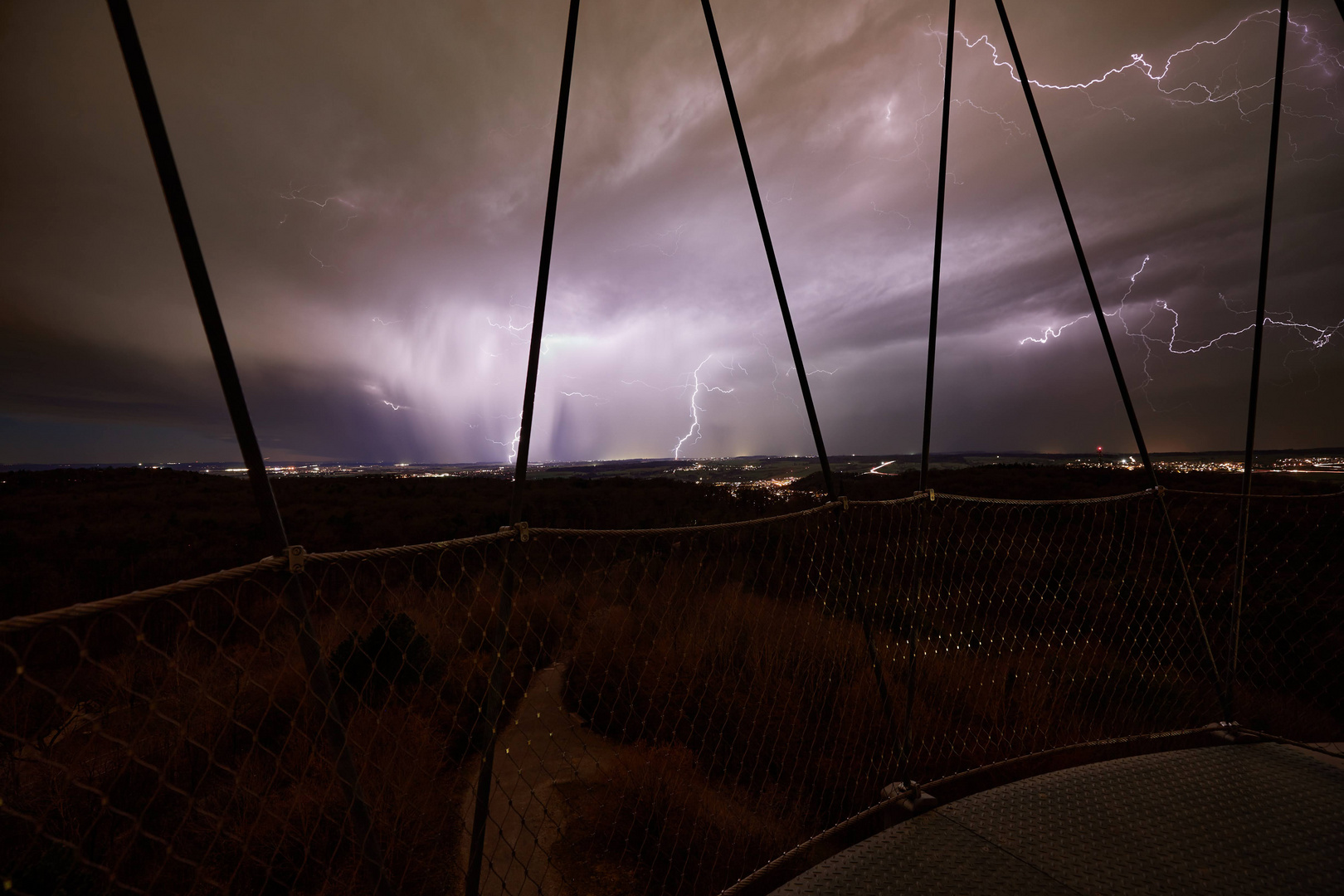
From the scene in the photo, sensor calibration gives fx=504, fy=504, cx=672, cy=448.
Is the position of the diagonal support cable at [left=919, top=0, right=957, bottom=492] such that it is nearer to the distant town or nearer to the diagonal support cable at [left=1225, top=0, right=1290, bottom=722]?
the diagonal support cable at [left=1225, top=0, right=1290, bottom=722]

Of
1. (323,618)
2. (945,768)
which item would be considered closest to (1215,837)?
(945,768)

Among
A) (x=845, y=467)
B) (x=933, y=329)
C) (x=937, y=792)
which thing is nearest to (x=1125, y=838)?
(x=937, y=792)

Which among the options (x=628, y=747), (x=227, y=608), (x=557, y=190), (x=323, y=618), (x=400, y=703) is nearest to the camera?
(x=557, y=190)

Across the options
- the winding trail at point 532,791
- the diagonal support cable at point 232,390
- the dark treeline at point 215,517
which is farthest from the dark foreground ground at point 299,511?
the diagonal support cable at point 232,390

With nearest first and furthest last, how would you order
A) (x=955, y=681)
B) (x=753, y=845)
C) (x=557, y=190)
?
1. (x=557, y=190)
2. (x=753, y=845)
3. (x=955, y=681)

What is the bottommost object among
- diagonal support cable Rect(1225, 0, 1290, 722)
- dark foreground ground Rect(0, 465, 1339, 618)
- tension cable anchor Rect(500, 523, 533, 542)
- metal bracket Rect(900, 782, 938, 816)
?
metal bracket Rect(900, 782, 938, 816)

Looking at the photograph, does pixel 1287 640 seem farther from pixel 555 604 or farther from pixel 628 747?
pixel 555 604

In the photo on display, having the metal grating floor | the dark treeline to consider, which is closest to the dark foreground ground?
the dark treeline
